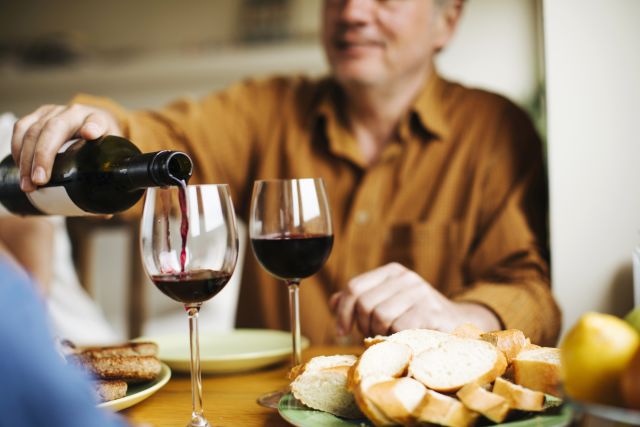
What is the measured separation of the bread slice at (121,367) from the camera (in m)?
0.84

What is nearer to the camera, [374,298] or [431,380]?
[431,380]

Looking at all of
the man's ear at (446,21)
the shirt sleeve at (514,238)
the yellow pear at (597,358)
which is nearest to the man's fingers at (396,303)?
the shirt sleeve at (514,238)

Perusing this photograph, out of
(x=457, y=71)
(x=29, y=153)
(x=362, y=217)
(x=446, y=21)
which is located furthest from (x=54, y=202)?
(x=457, y=71)

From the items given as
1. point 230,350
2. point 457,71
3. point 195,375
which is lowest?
point 230,350

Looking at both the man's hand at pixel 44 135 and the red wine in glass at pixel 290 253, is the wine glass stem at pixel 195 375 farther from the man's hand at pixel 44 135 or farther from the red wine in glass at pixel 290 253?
the man's hand at pixel 44 135

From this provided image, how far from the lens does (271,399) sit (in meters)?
0.88

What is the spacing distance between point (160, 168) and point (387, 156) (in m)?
0.91

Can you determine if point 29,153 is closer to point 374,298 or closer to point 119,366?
point 119,366

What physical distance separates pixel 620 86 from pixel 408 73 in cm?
58

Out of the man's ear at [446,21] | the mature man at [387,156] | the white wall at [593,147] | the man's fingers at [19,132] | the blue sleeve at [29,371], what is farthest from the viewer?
the man's ear at [446,21]

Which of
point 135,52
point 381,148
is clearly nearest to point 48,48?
point 135,52

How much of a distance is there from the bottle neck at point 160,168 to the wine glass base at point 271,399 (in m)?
0.31

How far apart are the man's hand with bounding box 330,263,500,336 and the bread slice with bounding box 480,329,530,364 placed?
0.24 m

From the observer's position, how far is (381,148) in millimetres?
1759
